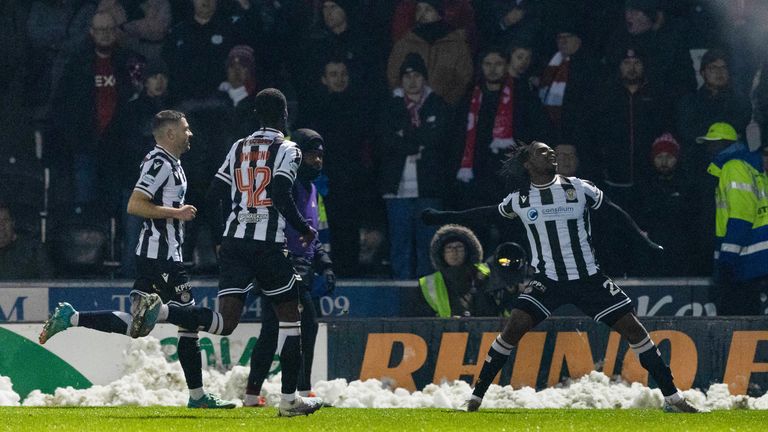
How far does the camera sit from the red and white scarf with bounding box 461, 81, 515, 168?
14242mm

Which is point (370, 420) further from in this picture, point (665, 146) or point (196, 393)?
point (665, 146)

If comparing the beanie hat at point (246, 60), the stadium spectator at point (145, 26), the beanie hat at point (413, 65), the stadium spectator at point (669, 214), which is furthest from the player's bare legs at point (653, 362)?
the stadium spectator at point (145, 26)

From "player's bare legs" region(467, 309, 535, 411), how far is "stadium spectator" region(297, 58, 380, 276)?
167 inches

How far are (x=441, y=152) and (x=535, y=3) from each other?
5.81 feet

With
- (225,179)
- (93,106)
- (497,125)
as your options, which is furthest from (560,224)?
(93,106)

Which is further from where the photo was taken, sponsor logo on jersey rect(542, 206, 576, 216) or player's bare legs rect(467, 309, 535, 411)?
sponsor logo on jersey rect(542, 206, 576, 216)

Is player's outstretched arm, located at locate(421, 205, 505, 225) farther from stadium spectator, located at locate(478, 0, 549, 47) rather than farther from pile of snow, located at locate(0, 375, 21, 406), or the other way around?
stadium spectator, located at locate(478, 0, 549, 47)

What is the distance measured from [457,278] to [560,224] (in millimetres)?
2683

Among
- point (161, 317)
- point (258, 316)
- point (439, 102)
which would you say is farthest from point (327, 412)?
point (439, 102)

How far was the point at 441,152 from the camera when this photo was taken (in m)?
14.4

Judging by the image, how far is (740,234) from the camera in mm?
13391

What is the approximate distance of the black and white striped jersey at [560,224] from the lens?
10.6 m

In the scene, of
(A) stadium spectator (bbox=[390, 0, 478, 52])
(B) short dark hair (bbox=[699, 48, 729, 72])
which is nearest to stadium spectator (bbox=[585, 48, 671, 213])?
(B) short dark hair (bbox=[699, 48, 729, 72])

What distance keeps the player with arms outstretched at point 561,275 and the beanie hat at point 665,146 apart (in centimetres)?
369
